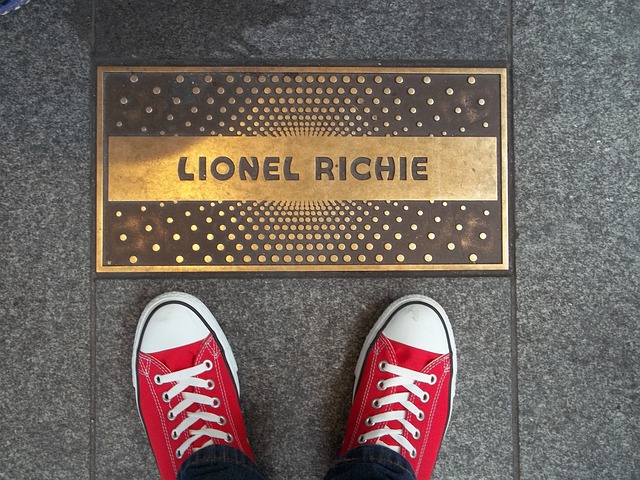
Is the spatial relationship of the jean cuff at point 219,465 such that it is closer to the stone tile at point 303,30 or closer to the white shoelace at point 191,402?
the white shoelace at point 191,402

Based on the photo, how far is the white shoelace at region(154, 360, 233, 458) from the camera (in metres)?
0.85

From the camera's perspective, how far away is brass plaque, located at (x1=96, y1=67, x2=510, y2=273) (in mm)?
870

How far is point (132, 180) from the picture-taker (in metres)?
0.87

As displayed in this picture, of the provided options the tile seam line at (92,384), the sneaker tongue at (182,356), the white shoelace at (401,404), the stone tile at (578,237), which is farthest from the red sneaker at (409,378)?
the tile seam line at (92,384)

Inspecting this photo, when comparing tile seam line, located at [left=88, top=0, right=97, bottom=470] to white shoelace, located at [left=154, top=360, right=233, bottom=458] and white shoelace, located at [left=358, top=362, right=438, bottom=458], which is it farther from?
white shoelace, located at [left=358, top=362, right=438, bottom=458]

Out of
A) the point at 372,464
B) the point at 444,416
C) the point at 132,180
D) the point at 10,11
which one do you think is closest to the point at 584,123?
the point at 444,416

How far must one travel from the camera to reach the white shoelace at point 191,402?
85cm

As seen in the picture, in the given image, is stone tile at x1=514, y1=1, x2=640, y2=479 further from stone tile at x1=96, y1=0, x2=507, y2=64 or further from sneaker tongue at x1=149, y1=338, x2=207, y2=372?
sneaker tongue at x1=149, y1=338, x2=207, y2=372

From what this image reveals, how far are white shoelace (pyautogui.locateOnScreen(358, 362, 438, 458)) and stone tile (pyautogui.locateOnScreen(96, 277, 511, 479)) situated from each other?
0.06 meters

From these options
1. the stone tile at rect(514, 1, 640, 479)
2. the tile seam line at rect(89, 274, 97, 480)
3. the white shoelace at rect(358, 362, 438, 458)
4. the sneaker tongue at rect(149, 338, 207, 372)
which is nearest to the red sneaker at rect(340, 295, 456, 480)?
the white shoelace at rect(358, 362, 438, 458)

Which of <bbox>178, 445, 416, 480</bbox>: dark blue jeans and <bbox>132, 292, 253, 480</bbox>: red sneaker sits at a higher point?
<bbox>132, 292, 253, 480</bbox>: red sneaker

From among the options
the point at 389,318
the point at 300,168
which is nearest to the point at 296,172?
the point at 300,168

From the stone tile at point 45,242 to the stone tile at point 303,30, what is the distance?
0.30 feet

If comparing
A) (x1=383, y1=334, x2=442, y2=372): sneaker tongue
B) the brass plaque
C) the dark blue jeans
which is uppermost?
the brass plaque
